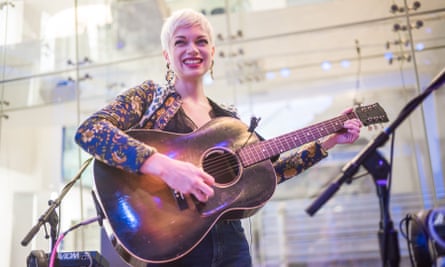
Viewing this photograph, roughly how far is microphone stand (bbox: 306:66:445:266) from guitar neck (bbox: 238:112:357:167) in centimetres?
23

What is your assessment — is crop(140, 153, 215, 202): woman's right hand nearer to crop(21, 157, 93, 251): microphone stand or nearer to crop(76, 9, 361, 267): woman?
crop(76, 9, 361, 267): woman

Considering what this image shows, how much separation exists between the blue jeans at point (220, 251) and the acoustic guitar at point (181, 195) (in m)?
0.04

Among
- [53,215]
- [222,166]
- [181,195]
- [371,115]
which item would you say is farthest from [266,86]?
[181,195]

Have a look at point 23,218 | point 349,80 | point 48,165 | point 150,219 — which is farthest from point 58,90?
point 150,219

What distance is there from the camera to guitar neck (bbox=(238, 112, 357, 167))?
1396 millimetres

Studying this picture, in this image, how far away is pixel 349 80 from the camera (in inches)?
196

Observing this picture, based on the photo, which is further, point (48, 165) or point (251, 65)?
point (251, 65)

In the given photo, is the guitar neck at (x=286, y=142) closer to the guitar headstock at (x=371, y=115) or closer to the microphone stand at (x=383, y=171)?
the guitar headstock at (x=371, y=115)

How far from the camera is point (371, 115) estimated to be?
1.56 m

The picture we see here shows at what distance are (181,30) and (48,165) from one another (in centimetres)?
317

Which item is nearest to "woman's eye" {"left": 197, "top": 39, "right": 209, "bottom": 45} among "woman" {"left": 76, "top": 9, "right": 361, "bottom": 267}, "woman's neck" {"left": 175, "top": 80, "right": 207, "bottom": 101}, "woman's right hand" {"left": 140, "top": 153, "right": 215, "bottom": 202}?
"woman" {"left": 76, "top": 9, "right": 361, "bottom": 267}

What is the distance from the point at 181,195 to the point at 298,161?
21.3 inches

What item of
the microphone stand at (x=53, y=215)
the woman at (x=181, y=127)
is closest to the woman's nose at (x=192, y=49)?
the woman at (x=181, y=127)

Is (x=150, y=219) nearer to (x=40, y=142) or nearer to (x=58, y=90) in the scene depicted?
(x=40, y=142)
